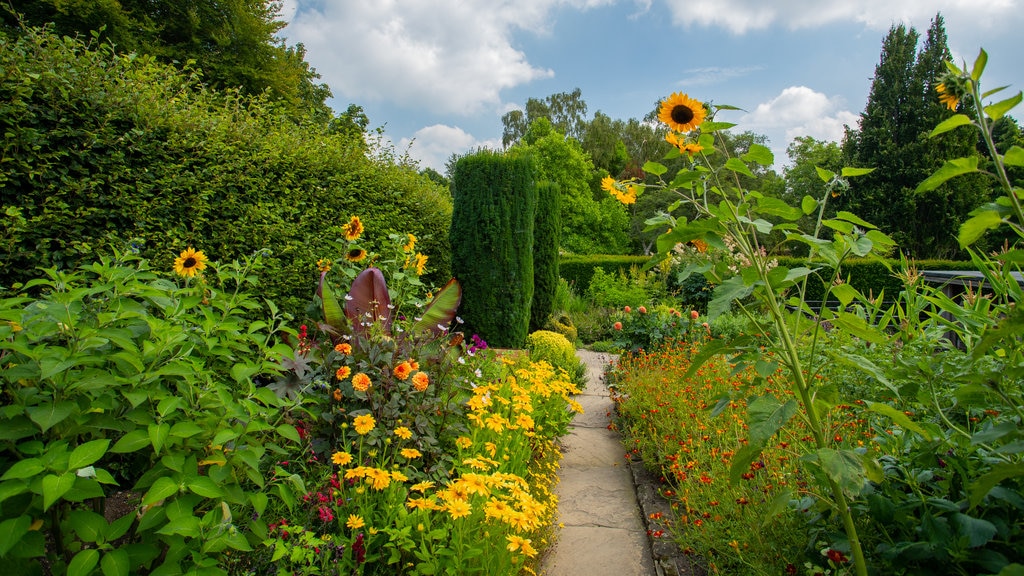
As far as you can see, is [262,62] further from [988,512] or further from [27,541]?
[988,512]

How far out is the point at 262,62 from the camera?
45.5 ft

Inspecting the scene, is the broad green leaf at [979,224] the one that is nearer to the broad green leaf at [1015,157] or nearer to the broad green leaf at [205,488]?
the broad green leaf at [1015,157]

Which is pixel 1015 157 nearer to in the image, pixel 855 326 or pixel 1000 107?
A: pixel 1000 107

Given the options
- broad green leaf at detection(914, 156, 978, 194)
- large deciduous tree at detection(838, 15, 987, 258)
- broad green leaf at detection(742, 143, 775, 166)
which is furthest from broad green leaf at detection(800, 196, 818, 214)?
large deciduous tree at detection(838, 15, 987, 258)

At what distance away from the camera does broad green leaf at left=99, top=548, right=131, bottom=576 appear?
1.16 meters

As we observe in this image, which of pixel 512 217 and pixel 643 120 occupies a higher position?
pixel 643 120

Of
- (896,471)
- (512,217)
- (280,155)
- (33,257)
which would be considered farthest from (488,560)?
(512,217)

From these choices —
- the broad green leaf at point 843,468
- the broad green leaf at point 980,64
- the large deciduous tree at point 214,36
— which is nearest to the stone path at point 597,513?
the broad green leaf at point 843,468

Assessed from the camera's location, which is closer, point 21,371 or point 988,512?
point 21,371

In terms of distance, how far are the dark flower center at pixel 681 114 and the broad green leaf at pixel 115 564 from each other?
6.57ft

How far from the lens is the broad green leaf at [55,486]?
3.40 feet

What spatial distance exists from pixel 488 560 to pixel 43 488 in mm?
1333

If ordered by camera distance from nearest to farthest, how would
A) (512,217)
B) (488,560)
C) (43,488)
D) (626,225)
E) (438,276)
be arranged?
(43,488) < (488,560) < (512,217) < (438,276) < (626,225)

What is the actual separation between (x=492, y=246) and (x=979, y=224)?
5178 millimetres
